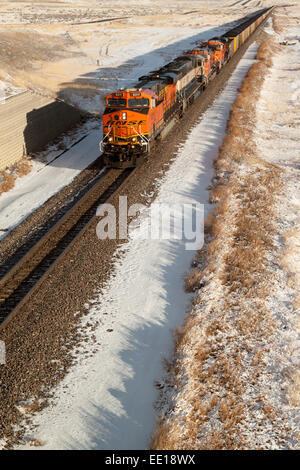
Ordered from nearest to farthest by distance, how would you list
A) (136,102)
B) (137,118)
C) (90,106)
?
(137,118)
(136,102)
(90,106)

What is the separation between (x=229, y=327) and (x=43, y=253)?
672 centimetres

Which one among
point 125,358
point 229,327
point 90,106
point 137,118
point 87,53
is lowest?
point 125,358

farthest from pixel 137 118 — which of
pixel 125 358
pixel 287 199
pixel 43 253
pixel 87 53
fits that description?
pixel 87 53

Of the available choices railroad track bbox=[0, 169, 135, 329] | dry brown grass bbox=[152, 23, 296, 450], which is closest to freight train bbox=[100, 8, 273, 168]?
railroad track bbox=[0, 169, 135, 329]

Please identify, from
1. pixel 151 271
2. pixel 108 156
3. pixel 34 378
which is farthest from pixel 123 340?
pixel 108 156

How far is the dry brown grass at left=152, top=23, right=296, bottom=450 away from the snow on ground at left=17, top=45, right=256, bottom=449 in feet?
1.78

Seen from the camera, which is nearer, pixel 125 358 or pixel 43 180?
pixel 125 358

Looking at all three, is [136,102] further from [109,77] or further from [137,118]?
[109,77]

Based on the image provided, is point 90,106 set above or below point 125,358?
above

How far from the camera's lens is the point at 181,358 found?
30.8 feet

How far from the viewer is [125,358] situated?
31.6 feet

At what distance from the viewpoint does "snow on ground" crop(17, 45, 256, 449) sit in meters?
7.93

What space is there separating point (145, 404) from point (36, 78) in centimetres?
3544

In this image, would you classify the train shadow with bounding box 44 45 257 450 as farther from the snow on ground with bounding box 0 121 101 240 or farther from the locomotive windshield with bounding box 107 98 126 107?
the locomotive windshield with bounding box 107 98 126 107
